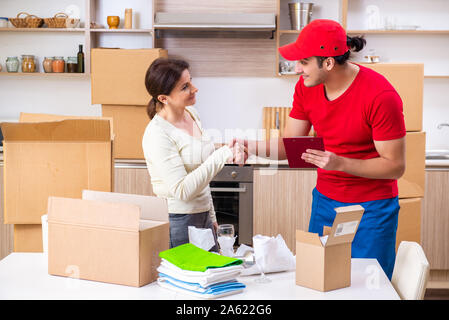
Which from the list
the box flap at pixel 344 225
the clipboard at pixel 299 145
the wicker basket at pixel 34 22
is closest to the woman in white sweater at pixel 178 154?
the clipboard at pixel 299 145

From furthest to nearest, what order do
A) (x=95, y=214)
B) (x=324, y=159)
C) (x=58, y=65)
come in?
(x=58, y=65), (x=324, y=159), (x=95, y=214)

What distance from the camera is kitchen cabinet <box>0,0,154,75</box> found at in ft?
12.9

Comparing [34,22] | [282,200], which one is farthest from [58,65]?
[282,200]

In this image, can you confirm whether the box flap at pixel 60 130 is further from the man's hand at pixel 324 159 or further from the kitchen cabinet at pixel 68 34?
the kitchen cabinet at pixel 68 34

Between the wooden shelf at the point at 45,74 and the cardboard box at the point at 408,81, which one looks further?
the wooden shelf at the point at 45,74

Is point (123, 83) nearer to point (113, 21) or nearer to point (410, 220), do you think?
point (113, 21)

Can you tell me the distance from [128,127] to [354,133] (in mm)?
1850

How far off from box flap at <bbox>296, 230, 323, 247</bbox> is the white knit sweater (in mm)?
610

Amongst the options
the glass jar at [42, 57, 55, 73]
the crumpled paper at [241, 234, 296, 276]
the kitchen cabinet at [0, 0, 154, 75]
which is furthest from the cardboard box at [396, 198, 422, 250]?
the glass jar at [42, 57, 55, 73]

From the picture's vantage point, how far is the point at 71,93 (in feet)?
13.3

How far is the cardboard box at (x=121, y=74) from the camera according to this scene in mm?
3414

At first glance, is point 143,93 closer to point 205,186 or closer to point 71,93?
point 71,93

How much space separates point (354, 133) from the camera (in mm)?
2023
